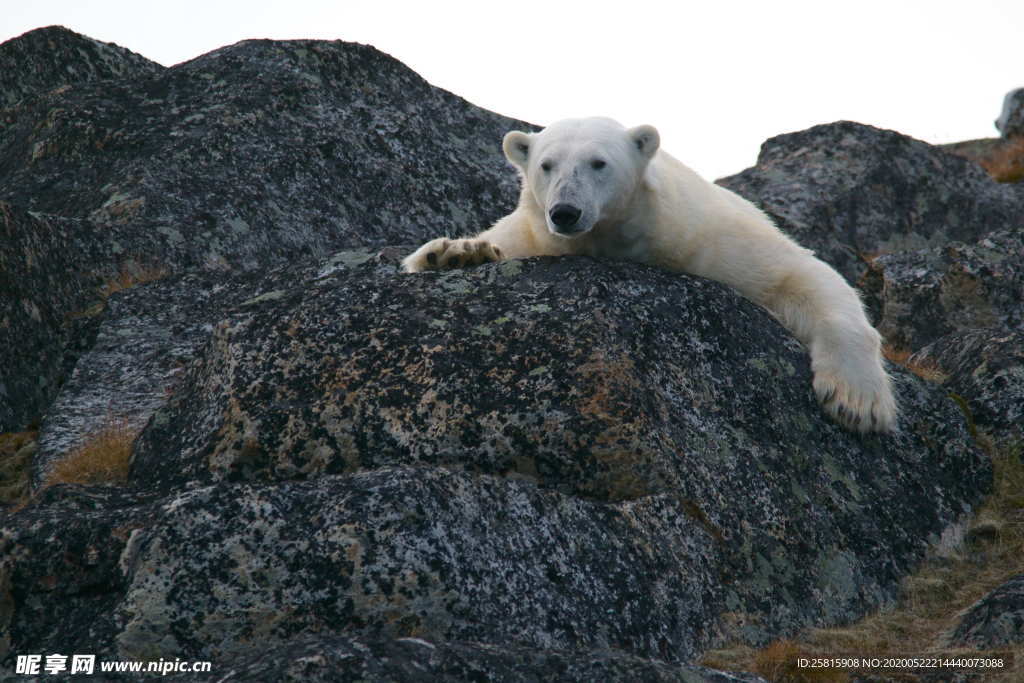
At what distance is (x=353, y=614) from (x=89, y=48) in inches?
386

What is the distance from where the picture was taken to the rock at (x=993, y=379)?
22.4 feet

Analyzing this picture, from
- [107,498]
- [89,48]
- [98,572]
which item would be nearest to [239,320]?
[107,498]

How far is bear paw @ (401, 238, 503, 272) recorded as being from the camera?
620 cm

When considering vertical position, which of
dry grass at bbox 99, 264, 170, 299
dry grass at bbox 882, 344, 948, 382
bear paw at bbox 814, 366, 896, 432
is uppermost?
dry grass at bbox 99, 264, 170, 299

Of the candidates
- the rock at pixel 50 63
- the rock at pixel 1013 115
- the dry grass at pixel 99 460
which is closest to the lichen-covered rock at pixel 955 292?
the dry grass at pixel 99 460

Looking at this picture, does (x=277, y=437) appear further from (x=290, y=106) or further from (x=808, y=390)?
(x=290, y=106)

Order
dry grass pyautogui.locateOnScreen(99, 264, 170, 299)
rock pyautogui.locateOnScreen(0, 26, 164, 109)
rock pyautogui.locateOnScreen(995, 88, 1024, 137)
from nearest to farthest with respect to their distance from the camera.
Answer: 1. dry grass pyautogui.locateOnScreen(99, 264, 170, 299)
2. rock pyautogui.locateOnScreen(0, 26, 164, 109)
3. rock pyautogui.locateOnScreen(995, 88, 1024, 137)

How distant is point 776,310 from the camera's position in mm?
6703

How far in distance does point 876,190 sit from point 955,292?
4448 mm

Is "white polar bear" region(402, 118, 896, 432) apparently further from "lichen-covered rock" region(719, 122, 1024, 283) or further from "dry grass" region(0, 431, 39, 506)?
"lichen-covered rock" region(719, 122, 1024, 283)

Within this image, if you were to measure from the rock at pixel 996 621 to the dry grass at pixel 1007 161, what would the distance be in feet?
43.3

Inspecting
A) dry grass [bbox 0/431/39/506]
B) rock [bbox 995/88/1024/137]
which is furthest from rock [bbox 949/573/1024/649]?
rock [bbox 995/88/1024/137]

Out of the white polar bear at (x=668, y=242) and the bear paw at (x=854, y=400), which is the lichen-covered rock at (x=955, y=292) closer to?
the white polar bear at (x=668, y=242)

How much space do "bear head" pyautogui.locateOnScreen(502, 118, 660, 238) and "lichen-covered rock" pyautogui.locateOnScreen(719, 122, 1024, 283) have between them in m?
6.25
